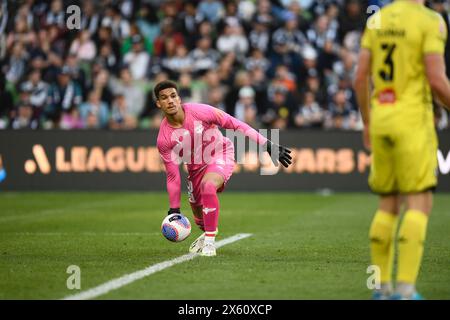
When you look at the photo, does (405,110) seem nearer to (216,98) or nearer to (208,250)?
(208,250)

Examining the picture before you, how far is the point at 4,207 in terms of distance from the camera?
17.5 m

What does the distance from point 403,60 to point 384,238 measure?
1.26m

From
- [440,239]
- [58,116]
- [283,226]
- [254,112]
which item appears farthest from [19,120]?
[440,239]

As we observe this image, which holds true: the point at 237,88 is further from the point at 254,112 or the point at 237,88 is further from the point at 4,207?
the point at 4,207

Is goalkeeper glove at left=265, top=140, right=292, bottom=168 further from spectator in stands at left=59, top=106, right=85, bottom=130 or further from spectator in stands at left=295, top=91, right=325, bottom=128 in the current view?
spectator in stands at left=59, top=106, right=85, bottom=130

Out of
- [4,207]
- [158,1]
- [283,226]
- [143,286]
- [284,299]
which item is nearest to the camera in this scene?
[284,299]

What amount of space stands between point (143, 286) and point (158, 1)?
58.4ft

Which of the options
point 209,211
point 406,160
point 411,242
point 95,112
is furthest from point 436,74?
point 95,112

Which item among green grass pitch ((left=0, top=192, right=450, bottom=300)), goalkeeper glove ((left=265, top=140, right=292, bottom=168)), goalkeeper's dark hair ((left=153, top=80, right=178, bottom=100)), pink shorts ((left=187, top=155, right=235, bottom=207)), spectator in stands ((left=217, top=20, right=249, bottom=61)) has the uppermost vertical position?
spectator in stands ((left=217, top=20, right=249, bottom=61))

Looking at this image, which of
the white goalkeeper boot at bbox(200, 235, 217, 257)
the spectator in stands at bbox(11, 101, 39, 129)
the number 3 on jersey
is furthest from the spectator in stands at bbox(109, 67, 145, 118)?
the number 3 on jersey

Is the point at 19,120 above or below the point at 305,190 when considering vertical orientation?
above

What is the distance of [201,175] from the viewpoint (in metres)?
11.1

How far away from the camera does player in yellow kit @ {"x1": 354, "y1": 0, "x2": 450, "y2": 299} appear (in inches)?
278

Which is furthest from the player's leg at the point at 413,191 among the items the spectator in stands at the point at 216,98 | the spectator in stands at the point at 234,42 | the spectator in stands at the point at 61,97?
the spectator in stands at the point at 234,42
